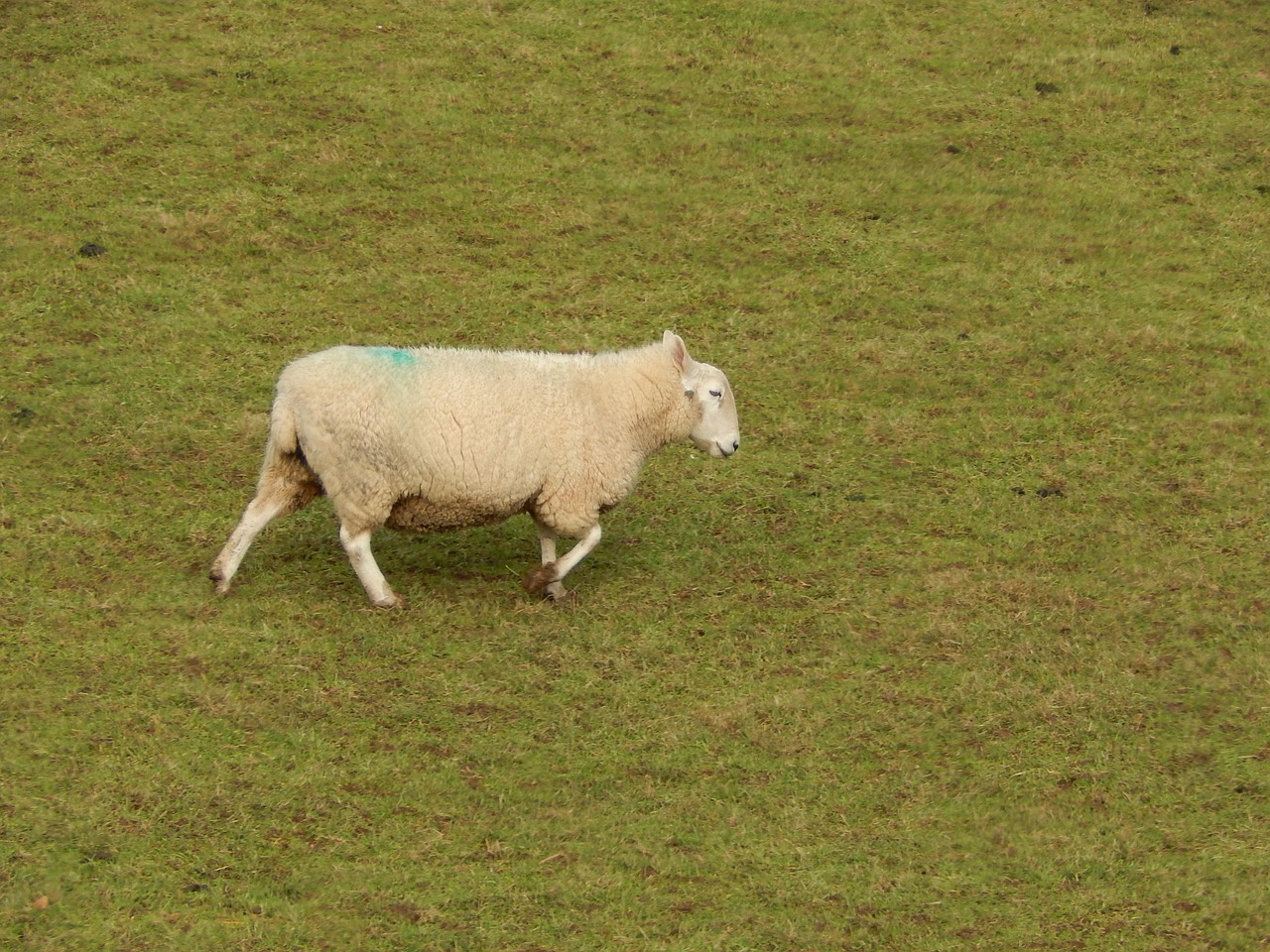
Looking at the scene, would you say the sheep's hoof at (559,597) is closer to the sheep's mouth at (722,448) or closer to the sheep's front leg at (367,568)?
the sheep's front leg at (367,568)

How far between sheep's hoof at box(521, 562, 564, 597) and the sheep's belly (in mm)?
413

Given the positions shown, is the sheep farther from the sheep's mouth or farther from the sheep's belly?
the sheep's mouth

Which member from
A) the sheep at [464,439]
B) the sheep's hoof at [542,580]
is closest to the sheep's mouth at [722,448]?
the sheep at [464,439]

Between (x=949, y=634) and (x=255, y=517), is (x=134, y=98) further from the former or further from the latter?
(x=949, y=634)

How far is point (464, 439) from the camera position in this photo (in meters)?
9.47

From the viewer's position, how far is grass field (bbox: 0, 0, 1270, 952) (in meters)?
8.02

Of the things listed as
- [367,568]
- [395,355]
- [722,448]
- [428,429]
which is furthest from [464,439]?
[722,448]

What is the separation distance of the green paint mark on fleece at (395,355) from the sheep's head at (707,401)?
5.44 feet

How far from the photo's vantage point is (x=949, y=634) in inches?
395

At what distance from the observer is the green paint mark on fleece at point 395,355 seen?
9.57m

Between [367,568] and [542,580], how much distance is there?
1049mm

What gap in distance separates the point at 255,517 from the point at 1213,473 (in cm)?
690

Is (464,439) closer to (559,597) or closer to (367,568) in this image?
(367,568)

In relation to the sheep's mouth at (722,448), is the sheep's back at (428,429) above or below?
above
